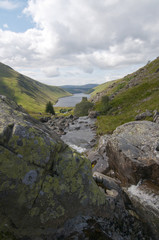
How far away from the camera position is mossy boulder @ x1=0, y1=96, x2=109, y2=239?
19.8ft

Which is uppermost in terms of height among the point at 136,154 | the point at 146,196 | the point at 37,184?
the point at 37,184

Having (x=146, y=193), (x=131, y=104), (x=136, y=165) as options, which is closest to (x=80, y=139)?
(x=136, y=165)

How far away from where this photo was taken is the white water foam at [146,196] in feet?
39.6

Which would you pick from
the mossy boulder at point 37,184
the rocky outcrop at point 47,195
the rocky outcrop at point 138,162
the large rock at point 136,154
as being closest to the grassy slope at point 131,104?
the large rock at point 136,154

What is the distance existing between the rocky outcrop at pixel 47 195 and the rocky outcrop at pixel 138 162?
20.1ft

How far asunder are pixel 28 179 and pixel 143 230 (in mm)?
7469

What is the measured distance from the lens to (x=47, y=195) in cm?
665

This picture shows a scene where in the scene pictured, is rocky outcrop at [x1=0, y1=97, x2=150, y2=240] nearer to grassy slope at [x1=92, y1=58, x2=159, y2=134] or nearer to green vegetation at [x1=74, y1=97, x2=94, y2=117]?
grassy slope at [x1=92, y1=58, x2=159, y2=134]

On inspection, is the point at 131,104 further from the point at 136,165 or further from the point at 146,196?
the point at 146,196

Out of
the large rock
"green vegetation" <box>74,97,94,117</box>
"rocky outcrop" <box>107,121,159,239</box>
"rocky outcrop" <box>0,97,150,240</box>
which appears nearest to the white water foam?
"rocky outcrop" <box>107,121,159,239</box>

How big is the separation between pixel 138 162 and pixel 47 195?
12336mm

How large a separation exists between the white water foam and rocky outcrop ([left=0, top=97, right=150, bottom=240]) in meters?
4.80

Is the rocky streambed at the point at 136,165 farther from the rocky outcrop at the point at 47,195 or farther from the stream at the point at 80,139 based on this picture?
the stream at the point at 80,139

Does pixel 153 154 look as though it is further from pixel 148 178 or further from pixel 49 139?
pixel 49 139
